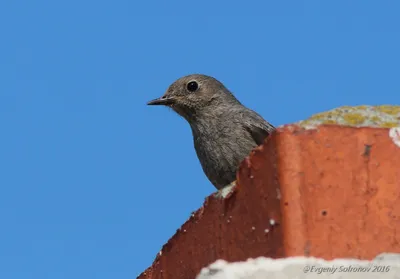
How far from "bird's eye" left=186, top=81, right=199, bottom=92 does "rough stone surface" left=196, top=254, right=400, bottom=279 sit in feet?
23.1

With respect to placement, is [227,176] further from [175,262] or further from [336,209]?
[336,209]

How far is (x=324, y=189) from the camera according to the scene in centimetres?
427

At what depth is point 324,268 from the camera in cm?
420

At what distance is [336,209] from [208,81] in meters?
7.23

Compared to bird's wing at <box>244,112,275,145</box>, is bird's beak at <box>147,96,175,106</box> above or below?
above

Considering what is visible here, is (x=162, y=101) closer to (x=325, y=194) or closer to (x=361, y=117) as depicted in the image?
(x=361, y=117)

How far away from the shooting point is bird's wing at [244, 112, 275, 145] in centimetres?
978

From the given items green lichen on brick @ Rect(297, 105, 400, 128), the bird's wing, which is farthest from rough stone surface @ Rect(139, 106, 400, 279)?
the bird's wing

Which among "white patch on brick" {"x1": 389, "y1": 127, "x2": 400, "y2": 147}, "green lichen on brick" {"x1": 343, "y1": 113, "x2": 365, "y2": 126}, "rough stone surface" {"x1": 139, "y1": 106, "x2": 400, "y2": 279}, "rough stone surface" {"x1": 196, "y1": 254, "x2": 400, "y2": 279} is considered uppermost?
"green lichen on brick" {"x1": 343, "y1": 113, "x2": 365, "y2": 126}

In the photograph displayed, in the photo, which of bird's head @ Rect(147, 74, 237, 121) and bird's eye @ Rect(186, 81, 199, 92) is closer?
bird's head @ Rect(147, 74, 237, 121)

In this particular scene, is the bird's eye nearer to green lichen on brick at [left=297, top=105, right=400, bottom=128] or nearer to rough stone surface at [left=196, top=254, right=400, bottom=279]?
green lichen on brick at [left=297, top=105, right=400, bottom=128]

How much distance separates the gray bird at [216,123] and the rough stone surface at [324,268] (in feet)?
16.3

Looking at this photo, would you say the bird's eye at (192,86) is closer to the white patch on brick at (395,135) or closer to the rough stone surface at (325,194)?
the rough stone surface at (325,194)

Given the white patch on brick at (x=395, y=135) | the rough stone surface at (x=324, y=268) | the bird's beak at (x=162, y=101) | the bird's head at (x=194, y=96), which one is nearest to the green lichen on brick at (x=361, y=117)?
the white patch on brick at (x=395, y=135)
